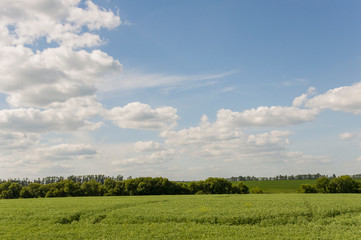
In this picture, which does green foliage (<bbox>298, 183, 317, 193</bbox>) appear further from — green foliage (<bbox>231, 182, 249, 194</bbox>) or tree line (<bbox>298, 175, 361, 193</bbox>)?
green foliage (<bbox>231, 182, 249, 194</bbox>)

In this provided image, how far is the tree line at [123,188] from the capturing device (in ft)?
397

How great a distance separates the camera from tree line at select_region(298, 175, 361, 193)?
124125mm

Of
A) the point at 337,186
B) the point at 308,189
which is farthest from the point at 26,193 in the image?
the point at 337,186

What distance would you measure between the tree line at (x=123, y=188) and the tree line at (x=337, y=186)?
31.6m

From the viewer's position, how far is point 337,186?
125812 millimetres

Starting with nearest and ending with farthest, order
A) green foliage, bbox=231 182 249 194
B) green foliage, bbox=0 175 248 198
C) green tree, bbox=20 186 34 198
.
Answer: green foliage, bbox=0 175 248 198 < green tree, bbox=20 186 34 198 < green foliage, bbox=231 182 249 194

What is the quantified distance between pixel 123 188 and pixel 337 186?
3790 inches

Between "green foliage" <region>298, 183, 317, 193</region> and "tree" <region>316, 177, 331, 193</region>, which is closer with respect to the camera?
"tree" <region>316, 177, 331, 193</region>

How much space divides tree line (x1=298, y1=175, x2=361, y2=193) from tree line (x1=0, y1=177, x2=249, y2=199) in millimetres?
31602

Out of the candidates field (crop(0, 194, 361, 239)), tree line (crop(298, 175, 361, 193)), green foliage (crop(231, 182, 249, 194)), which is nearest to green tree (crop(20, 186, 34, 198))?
field (crop(0, 194, 361, 239))

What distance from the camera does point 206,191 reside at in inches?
4993

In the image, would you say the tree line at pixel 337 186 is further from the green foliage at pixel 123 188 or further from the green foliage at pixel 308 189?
the green foliage at pixel 123 188

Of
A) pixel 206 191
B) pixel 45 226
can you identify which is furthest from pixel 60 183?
pixel 45 226

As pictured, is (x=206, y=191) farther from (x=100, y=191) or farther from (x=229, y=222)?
(x=229, y=222)
